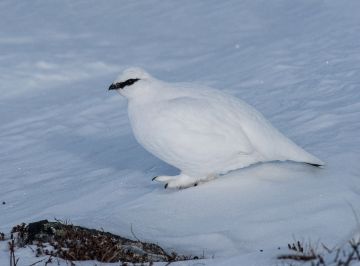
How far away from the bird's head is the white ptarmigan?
0.22 feet

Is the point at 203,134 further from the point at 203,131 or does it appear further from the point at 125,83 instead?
the point at 125,83

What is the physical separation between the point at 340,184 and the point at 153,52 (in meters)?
7.85

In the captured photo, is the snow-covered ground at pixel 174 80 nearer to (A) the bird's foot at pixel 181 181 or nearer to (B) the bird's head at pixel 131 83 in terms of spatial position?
(A) the bird's foot at pixel 181 181

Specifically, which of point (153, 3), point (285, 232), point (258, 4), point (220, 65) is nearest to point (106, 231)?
point (285, 232)

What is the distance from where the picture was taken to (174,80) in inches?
430

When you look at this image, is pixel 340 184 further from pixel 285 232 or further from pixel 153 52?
pixel 153 52

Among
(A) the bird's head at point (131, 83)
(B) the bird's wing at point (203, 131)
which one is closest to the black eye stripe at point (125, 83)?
(A) the bird's head at point (131, 83)

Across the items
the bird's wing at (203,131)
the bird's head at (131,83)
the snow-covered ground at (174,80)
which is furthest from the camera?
the bird's head at (131,83)

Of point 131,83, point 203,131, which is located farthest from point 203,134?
point 131,83

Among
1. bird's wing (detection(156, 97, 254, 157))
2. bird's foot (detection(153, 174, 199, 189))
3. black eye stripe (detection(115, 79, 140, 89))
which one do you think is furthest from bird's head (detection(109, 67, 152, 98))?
bird's foot (detection(153, 174, 199, 189))

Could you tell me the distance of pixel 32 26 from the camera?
15.1 meters

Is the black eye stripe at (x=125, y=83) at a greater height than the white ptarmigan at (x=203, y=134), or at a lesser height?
greater

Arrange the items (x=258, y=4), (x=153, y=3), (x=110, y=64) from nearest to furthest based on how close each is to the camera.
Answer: (x=110, y=64)
(x=258, y=4)
(x=153, y=3)

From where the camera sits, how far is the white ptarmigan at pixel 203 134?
17.7 feet
